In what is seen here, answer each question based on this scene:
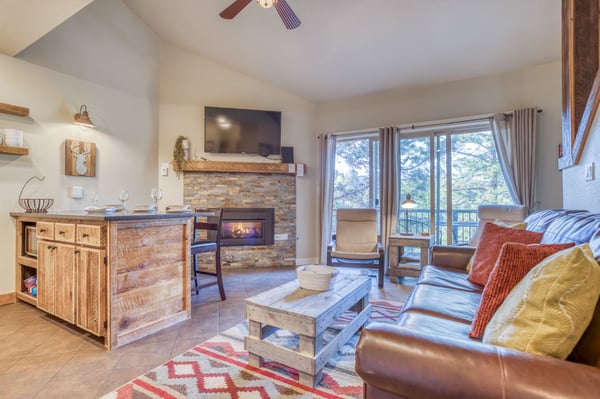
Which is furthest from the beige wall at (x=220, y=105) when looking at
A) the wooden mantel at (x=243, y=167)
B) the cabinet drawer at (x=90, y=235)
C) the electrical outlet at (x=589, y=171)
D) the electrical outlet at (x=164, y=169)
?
the electrical outlet at (x=589, y=171)

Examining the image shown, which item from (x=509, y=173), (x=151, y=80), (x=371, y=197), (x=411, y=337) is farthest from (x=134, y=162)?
(x=509, y=173)

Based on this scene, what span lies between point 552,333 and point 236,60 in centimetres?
462

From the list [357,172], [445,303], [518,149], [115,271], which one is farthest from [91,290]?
[518,149]

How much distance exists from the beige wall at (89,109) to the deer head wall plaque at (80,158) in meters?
0.06

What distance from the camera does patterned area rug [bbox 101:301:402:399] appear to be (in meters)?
1.51

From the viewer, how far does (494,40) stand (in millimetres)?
3193

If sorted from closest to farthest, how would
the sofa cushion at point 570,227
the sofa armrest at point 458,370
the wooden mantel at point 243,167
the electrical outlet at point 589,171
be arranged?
the sofa armrest at point 458,370, the sofa cushion at point 570,227, the electrical outlet at point 589,171, the wooden mantel at point 243,167

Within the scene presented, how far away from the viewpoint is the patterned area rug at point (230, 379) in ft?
4.96

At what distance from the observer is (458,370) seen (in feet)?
2.47

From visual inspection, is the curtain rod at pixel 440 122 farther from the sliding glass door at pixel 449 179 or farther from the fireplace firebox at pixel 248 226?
the fireplace firebox at pixel 248 226

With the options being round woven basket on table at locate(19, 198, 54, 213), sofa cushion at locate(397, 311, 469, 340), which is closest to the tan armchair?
sofa cushion at locate(397, 311, 469, 340)

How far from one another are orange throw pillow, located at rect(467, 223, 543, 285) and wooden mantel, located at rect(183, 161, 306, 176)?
3.00m

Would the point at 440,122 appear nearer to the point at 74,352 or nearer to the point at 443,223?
the point at 443,223

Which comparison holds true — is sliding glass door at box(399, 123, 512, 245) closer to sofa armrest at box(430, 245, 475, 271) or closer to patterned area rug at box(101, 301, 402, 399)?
sofa armrest at box(430, 245, 475, 271)
